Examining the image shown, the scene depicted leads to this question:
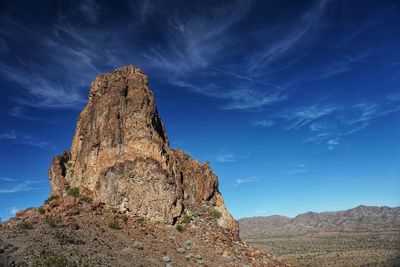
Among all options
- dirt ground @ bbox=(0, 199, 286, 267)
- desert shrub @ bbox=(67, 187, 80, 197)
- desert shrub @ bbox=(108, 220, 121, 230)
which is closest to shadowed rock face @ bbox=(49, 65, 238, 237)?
desert shrub @ bbox=(67, 187, 80, 197)

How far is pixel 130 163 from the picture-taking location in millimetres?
28031

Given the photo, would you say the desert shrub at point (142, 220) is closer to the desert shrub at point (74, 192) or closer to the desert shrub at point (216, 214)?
the desert shrub at point (74, 192)

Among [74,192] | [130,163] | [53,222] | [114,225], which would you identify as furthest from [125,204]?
[53,222]

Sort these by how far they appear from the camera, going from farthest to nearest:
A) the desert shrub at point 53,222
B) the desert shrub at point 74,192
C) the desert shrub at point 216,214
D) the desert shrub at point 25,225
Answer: the desert shrub at point 216,214, the desert shrub at point 74,192, the desert shrub at point 53,222, the desert shrub at point 25,225

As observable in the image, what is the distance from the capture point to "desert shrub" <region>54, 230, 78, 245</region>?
2120cm

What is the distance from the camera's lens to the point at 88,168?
3011 cm

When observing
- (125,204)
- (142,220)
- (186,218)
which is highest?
(125,204)

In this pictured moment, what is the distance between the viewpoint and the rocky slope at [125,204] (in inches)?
842

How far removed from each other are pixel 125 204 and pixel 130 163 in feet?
10.5

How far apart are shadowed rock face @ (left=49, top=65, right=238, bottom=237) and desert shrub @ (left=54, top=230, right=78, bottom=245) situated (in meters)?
5.31

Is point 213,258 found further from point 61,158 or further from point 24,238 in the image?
point 61,158

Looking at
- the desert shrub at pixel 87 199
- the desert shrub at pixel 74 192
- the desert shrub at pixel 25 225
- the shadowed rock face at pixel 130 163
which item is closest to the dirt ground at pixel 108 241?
the desert shrub at pixel 25 225

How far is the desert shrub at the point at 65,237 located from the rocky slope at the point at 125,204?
6 cm

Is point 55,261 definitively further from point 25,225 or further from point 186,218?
point 186,218
